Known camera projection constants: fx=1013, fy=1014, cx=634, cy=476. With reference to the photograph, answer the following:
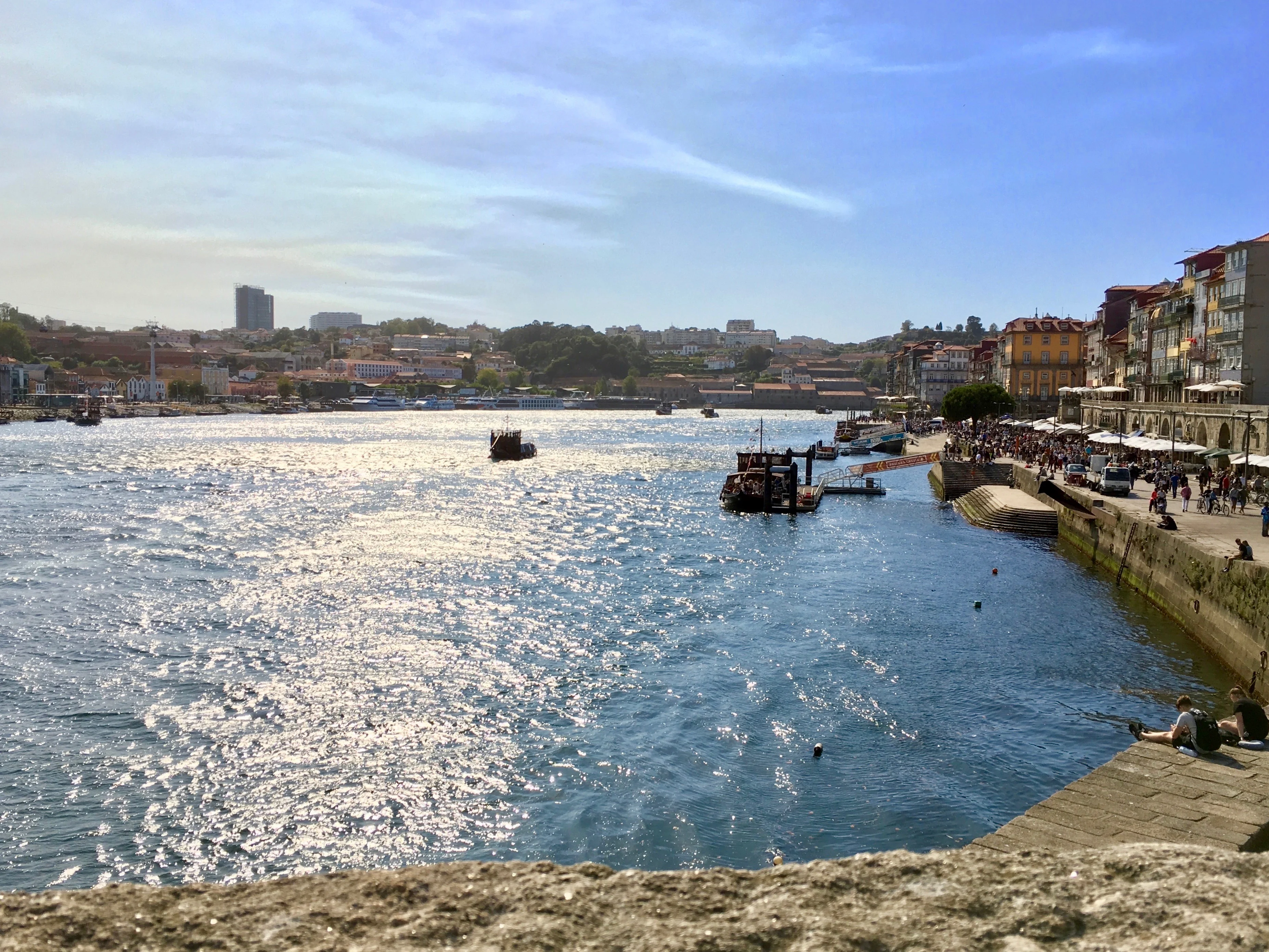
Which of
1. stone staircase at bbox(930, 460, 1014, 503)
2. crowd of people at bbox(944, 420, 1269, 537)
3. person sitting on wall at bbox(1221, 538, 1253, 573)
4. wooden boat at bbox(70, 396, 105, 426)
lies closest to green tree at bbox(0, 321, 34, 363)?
wooden boat at bbox(70, 396, 105, 426)

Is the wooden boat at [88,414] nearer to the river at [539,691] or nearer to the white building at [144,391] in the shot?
the white building at [144,391]

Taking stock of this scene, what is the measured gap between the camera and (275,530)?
136 ft

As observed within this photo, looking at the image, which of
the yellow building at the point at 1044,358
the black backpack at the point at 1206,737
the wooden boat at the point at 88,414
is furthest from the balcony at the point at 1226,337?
the wooden boat at the point at 88,414

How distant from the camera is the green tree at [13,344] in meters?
190

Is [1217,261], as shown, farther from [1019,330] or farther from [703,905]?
[703,905]

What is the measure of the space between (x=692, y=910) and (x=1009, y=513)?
38.1 m

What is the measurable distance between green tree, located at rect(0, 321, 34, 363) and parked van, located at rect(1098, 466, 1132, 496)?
201493 mm

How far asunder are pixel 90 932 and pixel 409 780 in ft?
31.9

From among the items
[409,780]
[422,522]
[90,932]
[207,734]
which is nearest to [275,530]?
[422,522]

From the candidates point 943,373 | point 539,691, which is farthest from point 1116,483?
point 943,373

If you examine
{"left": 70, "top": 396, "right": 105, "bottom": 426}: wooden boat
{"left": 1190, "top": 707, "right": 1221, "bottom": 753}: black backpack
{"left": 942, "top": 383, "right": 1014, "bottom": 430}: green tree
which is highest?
{"left": 942, "top": 383, "right": 1014, "bottom": 430}: green tree

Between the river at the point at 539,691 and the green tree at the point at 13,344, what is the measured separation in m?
176

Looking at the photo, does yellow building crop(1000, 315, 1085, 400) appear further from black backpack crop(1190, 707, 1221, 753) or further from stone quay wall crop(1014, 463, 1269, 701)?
black backpack crop(1190, 707, 1221, 753)

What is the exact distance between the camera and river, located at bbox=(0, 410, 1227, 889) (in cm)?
1307
